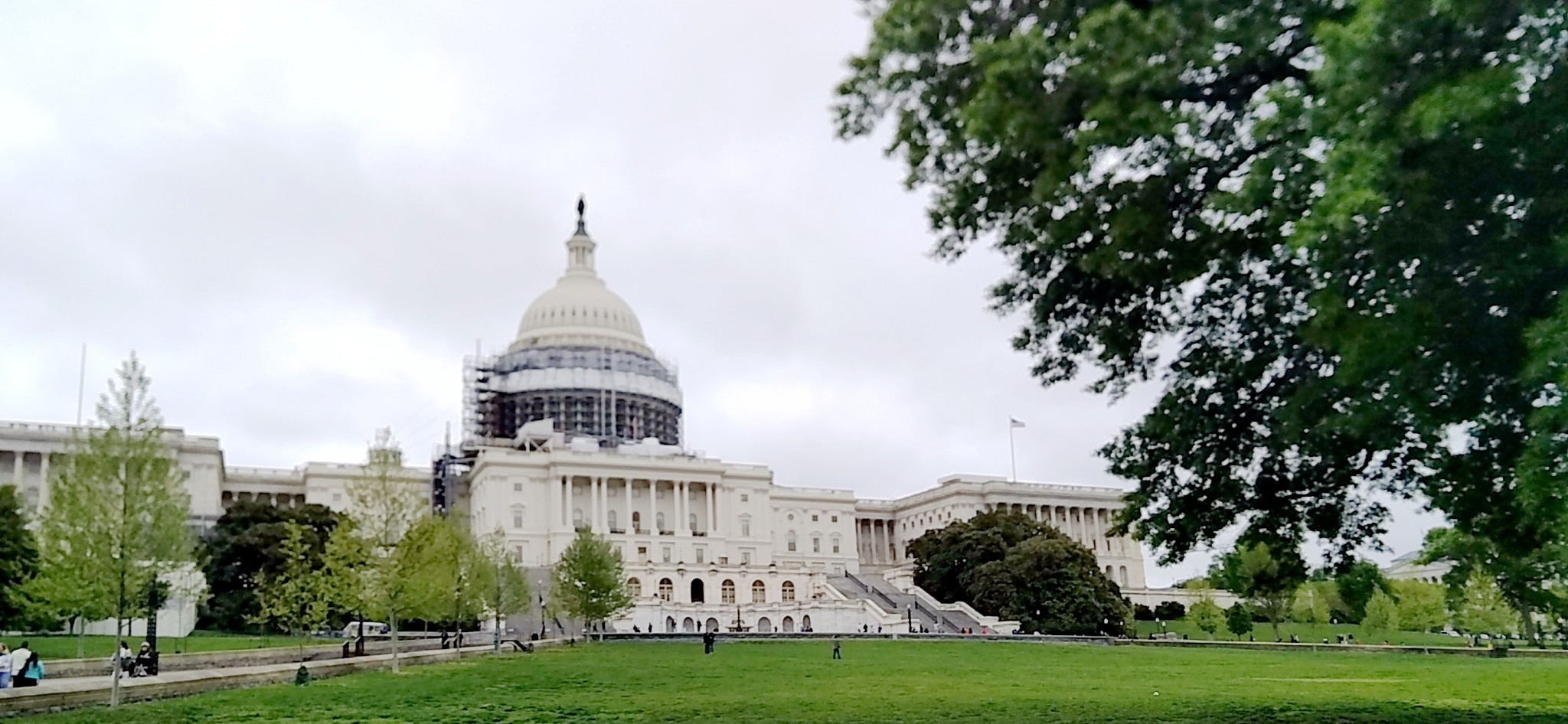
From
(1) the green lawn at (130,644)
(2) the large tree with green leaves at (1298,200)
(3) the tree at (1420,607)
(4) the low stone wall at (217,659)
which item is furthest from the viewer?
(3) the tree at (1420,607)

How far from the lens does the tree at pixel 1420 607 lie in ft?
260

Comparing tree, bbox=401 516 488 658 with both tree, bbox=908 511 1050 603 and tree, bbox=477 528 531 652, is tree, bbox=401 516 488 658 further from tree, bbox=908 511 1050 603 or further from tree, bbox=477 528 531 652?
tree, bbox=908 511 1050 603

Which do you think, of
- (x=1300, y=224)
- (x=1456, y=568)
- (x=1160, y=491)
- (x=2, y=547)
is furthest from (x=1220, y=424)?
(x=2, y=547)

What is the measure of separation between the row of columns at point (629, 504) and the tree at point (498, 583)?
3786cm

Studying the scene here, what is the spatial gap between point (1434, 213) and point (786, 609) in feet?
261

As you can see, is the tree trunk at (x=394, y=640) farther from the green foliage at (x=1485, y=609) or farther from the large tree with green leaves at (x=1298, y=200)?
the green foliage at (x=1485, y=609)

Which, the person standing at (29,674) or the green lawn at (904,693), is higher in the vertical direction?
the person standing at (29,674)

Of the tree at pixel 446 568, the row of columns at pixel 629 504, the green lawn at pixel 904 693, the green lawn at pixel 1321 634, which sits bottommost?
the green lawn at pixel 1321 634

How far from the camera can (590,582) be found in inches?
2464

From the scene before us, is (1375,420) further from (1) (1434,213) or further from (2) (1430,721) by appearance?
(2) (1430,721)

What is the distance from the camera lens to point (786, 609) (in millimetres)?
89188

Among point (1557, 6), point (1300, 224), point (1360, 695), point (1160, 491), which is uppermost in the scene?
point (1557, 6)

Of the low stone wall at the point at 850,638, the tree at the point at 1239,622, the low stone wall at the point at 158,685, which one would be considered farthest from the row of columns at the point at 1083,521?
the low stone wall at the point at 158,685

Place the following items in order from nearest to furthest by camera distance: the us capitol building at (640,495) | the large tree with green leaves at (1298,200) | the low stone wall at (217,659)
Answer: the large tree with green leaves at (1298,200) < the low stone wall at (217,659) < the us capitol building at (640,495)
